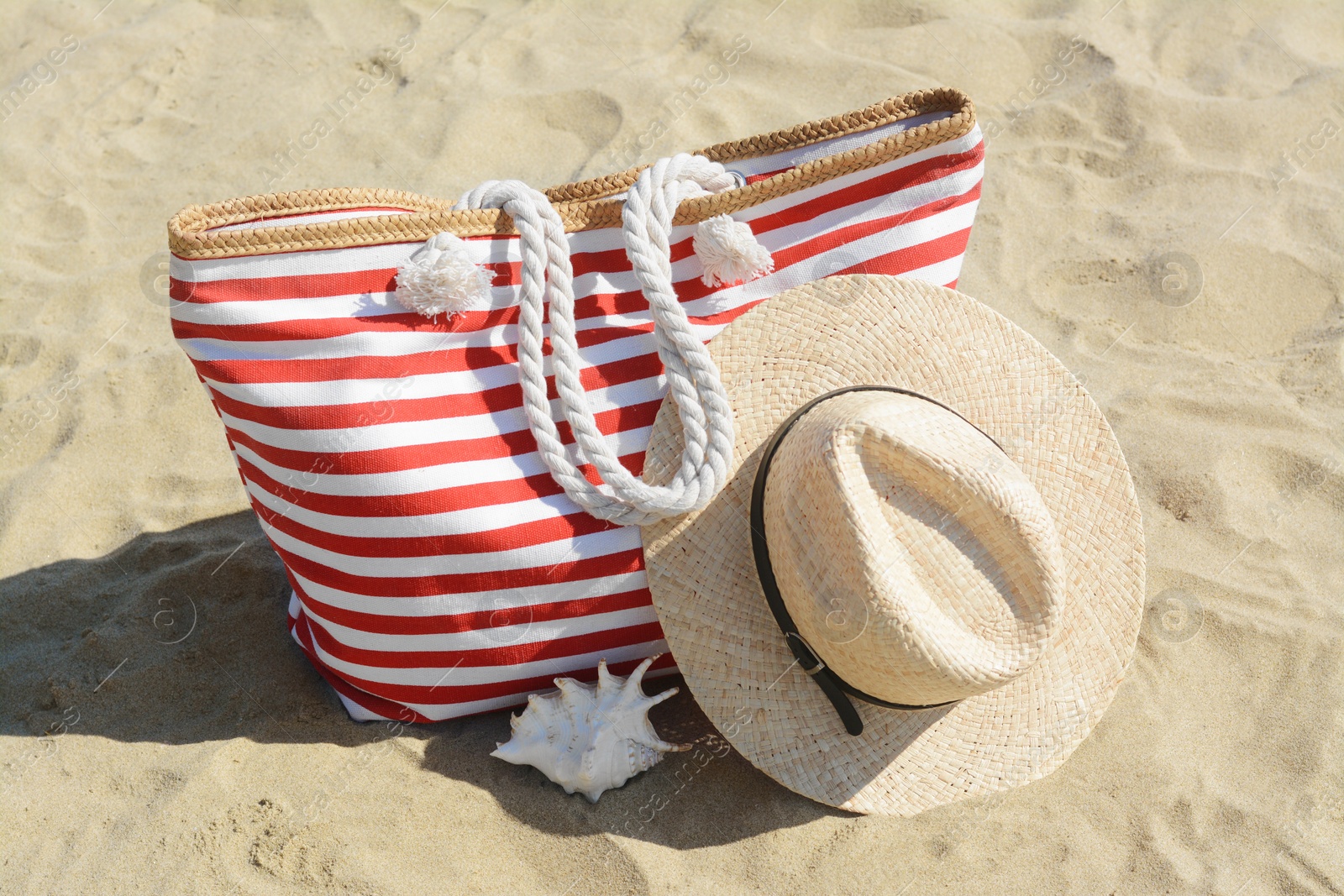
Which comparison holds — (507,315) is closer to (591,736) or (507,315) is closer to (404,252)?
(404,252)

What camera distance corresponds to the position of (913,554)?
1.96 meters

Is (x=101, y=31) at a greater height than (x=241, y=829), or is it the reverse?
(x=101, y=31)

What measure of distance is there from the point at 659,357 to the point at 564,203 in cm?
43

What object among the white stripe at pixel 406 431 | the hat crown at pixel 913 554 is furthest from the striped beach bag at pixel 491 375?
the hat crown at pixel 913 554

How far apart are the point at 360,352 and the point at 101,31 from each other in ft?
11.8

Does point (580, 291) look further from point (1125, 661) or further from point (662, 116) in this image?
point (662, 116)

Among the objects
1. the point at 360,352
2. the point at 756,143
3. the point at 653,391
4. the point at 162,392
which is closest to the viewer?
the point at 360,352

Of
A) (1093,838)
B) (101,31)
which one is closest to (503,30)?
(101,31)

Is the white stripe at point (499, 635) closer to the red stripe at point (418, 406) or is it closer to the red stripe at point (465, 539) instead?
the red stripe at point (465, 539)

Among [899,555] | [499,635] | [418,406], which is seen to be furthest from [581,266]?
[899,555]

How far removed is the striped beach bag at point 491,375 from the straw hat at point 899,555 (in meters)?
0.12

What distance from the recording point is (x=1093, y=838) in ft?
7.07

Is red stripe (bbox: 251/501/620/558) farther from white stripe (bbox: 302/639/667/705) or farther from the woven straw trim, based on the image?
the woven straw trim

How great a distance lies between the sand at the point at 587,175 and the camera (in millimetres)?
2127
